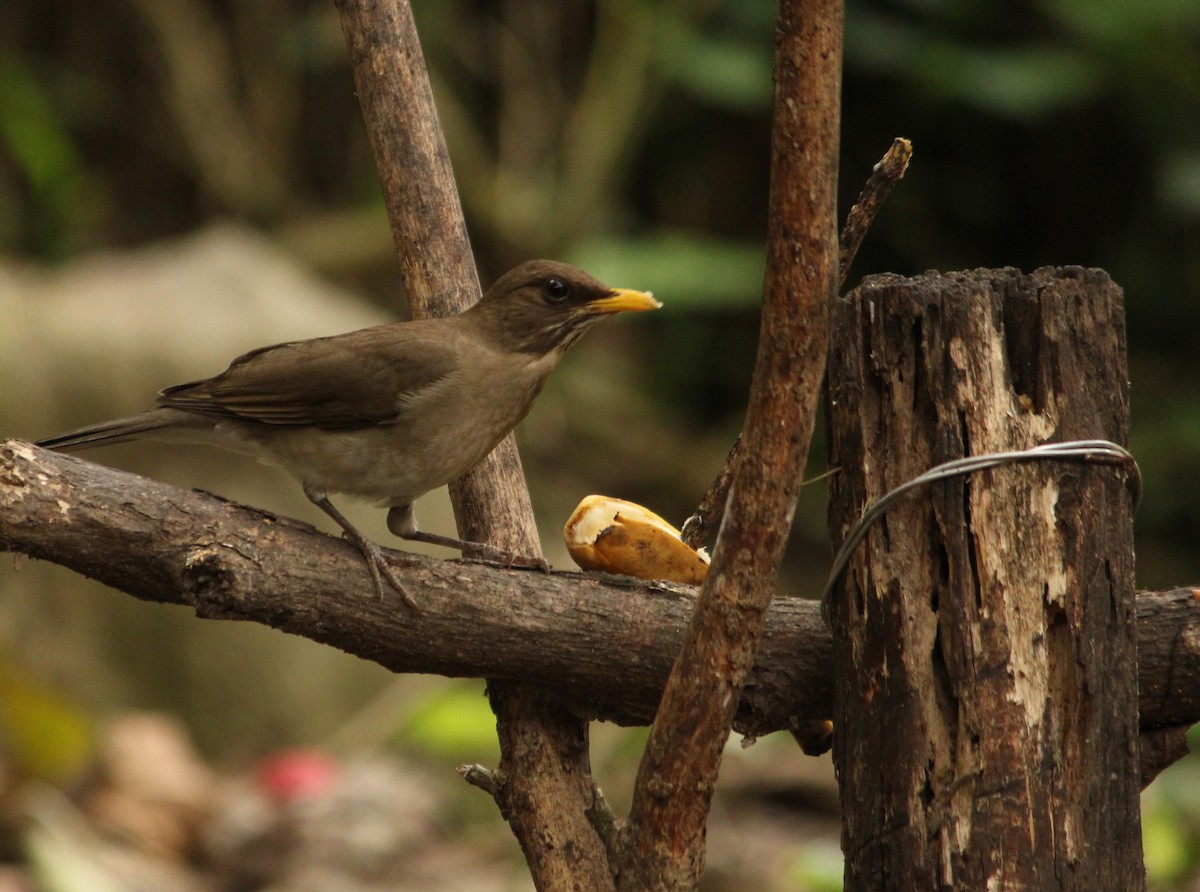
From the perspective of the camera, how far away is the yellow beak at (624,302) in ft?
12.5

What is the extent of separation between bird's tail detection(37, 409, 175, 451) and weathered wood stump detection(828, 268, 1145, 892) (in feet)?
6.45

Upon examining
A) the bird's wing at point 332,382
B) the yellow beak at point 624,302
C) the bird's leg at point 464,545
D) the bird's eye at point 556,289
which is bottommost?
the bird's leg at point 464,545

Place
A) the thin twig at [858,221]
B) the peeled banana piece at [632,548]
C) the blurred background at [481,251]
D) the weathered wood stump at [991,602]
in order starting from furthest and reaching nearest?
the blurred background at [481,251] → the peeled banana piece at [632,548] → the thin twig at [858,221] → the weathered wood stump at [991,602]

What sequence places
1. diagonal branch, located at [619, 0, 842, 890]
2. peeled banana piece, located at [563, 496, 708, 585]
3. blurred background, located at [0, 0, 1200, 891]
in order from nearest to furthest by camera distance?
diagonal branch, located at [619, 0, 842, 890]
peeled banana piece, located at [563, 496, 708, 585]
blurred background, located at [0, 0, 1200, 891]

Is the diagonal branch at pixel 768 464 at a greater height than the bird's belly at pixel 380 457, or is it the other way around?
the bird's belly at pixel 380 457

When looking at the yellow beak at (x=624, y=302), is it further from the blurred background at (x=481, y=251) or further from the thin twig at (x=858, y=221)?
the blurred background at (x=481, y=251)

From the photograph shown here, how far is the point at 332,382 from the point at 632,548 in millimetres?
1072

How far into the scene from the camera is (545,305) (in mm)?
4027

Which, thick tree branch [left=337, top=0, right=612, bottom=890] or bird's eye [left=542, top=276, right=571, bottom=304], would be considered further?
bird's eye [left=542, top=276, right=571, bottom=304]

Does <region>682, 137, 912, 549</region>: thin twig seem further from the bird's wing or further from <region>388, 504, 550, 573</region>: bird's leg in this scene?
the bird's wing

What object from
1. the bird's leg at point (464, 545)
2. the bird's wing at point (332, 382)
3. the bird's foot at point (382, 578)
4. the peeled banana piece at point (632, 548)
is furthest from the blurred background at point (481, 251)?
the bird's foot at point (382, 578)

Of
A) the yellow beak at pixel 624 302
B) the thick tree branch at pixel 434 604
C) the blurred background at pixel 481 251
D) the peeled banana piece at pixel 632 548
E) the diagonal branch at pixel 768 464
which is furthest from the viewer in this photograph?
the blurred background at pixel 481 251

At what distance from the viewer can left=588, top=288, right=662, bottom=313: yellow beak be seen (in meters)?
3.81

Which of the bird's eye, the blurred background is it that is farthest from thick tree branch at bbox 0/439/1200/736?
the blurred background
